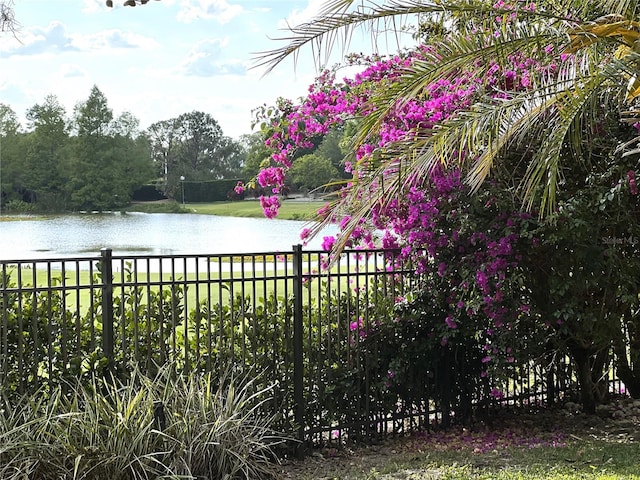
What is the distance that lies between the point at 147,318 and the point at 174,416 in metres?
0.86

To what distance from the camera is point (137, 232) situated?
13078mm

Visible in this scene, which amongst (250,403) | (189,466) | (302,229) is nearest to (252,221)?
(302,229)

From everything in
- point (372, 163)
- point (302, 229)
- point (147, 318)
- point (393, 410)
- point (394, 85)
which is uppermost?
point (394, 85)

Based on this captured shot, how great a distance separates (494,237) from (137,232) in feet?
29.7

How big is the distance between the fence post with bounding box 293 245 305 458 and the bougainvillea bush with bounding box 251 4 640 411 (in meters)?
0.37

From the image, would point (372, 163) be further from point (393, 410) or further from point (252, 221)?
point (252, 221)

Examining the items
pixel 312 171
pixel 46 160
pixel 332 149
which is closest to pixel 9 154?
pixel 46 160

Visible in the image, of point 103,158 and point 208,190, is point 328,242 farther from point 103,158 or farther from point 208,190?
point 103,158

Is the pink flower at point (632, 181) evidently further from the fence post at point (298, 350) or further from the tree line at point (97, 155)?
the tree line at point (97, 155)

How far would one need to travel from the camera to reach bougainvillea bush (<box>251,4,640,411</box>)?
525 centimetres

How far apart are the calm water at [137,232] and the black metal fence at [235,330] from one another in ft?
20.3

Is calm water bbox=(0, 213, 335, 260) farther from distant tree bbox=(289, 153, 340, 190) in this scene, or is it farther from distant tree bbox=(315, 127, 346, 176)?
distant tree bbox=(289, 153, 340, 190)

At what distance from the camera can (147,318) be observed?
15.9 ft

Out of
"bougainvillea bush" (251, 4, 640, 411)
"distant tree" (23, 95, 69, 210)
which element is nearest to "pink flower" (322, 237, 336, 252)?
"bougainvillea bush" (251, 4, 640, 411)
